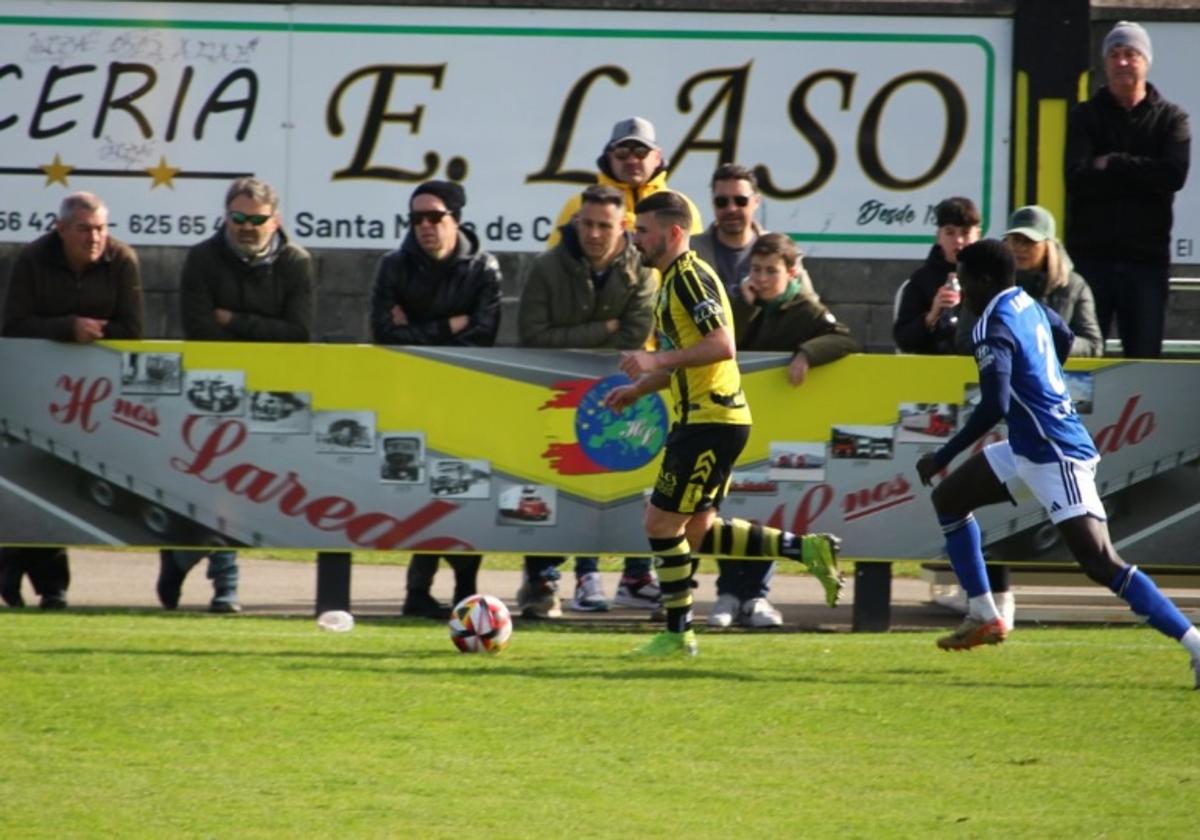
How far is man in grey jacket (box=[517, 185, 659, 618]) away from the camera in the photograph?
1136cm

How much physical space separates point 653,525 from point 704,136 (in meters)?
5.70

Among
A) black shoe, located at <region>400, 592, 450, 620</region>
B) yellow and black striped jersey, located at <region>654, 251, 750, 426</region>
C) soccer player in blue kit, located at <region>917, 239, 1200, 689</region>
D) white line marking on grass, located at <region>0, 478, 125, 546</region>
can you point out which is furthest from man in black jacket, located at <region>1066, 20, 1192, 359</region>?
white line marking on grass, located at <region>0, 478, 125, 546</region>

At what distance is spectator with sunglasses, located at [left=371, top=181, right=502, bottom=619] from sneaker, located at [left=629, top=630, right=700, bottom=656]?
193 centimetres

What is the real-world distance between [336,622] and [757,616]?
2.23 meters

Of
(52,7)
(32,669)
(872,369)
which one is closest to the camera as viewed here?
(32,669)

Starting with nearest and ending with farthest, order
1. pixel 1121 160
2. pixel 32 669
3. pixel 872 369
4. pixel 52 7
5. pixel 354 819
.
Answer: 1. pixel 354 819
2. pixel 32 669
3. pixel 872 369
4. pixel 1121 160
5. pixel 52 7

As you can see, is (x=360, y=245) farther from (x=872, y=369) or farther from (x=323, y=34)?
(x=872, y=369)

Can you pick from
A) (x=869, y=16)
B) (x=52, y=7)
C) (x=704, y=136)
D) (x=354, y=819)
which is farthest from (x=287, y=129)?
(x=354, y=819)

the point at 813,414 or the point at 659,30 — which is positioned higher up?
the point at 659,30

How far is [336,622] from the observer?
10703mm

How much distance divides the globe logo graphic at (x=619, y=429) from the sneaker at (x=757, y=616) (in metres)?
0.97

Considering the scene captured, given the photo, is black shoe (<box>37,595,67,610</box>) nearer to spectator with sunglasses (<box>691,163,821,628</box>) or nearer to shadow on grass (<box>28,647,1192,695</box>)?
shadow on grass (<box>28,647,1192,695</box>)

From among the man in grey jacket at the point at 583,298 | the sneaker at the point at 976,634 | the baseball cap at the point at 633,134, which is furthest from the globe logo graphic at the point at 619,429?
the sneaker at the point at 976,634

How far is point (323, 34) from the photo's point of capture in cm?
1474
